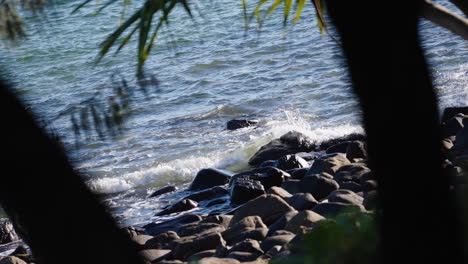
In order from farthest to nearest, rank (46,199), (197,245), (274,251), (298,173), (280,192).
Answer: (298,173) < (280,192) < (197,245) < (274,251) < (46,199)

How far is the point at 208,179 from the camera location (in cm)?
899

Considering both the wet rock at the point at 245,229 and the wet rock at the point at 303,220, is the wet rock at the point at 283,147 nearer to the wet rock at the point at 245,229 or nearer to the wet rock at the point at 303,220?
the wet rock at the point at 245,229

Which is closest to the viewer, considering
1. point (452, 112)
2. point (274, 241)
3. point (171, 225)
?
point (274, 241)

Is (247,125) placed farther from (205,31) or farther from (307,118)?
(205,31)

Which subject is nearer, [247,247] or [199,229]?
[247,247]

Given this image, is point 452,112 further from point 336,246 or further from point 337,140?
point 336,246

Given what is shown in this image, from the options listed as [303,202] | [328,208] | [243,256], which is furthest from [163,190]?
[243,256]

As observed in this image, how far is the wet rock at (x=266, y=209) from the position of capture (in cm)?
642

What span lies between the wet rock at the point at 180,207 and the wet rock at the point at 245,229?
6.17 ft

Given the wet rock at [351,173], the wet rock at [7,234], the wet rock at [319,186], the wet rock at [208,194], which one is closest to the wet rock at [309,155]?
the wet rock at [208,194]

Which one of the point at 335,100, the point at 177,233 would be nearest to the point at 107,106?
the point at 177,233

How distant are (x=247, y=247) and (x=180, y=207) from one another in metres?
2.77

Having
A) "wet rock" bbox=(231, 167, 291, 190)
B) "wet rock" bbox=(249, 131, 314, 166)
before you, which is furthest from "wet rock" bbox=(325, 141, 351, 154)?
"wet rock" bbox=(231, 167, 291, 190)

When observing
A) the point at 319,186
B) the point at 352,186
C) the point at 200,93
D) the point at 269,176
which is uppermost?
the point at 352,186
